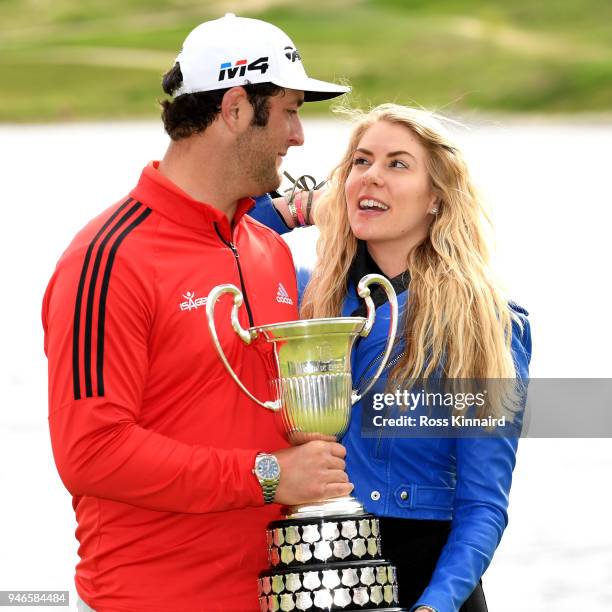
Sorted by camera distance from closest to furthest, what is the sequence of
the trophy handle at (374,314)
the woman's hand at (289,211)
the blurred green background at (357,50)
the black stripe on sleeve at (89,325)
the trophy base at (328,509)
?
the black stripe on sleeve at (89,325) < the trophy base at (328,509) < the trophy handle at (374,314) < the woman's hand at (289,211) < the blurred green background at (357,50)

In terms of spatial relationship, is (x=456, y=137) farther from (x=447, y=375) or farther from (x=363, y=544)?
(x=363, y=544)

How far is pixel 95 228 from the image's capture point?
3232mm

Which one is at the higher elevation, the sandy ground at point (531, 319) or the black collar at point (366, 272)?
the sandy ground at point (531, 319)

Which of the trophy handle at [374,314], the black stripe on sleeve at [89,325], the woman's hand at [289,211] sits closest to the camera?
the black stripe on sleeve at [89,325]

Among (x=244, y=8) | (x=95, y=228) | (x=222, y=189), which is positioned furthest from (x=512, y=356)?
(x=244, y=8)

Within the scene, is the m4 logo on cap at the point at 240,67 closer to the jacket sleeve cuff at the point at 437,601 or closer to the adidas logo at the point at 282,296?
the adidas logo at the point at 282,296

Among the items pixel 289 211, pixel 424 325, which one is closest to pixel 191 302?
pixel 424 325

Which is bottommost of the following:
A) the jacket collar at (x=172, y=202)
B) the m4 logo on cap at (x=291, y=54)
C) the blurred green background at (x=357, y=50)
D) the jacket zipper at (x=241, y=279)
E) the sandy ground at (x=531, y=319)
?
the jacket zipper at (x=241, y=279)

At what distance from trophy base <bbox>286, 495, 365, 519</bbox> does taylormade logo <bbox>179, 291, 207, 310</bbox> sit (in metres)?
0.48

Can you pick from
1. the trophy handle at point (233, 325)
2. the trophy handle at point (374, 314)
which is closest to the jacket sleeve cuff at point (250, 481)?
the trophy handle at point (233, 325)

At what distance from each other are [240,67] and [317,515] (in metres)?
1.01

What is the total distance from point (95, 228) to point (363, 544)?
890 mm

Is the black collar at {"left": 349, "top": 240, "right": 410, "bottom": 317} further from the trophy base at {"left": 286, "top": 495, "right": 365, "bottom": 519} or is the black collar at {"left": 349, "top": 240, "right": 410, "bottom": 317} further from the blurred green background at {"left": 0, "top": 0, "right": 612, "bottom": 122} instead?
the blurred green background at {"left": 0, "top": 0, "right": 612, "bottom": 122}

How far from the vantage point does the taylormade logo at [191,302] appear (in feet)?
10.7
